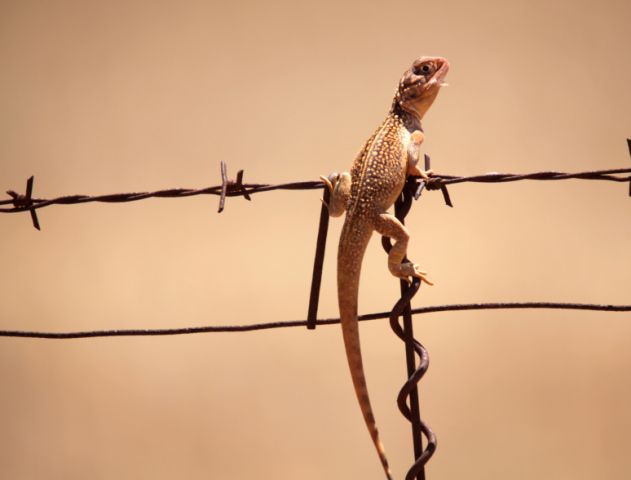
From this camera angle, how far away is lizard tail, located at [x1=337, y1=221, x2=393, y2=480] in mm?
2133

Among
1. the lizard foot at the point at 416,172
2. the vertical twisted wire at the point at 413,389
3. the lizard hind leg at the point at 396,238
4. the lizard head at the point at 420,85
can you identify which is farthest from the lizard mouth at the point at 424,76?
the vertical twisted wire at the point at 413,389

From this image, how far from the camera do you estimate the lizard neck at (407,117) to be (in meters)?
2.65

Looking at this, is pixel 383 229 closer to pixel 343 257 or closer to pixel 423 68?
pixel 343 257

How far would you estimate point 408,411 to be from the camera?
84.0 inches

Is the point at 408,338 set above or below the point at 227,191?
below

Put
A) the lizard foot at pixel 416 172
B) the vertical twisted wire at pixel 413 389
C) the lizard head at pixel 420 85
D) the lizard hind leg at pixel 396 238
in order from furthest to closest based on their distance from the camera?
the lizard head at pixel 420 85 < the lizard foot at pixel 416 172 < the lizard hind leg at pixel 396 238 < the vertical twisted wire at pixel 413 389

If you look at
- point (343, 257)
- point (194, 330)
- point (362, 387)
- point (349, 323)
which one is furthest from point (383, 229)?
point (194, 330)

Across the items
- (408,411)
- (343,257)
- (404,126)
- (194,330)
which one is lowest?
(408,411)

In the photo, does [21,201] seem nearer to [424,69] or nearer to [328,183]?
[328,183]

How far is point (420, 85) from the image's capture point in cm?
274

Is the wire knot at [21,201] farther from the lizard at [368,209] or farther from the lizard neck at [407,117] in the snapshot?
the lizard neck at [407,117]

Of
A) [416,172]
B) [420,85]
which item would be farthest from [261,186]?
[420,85]

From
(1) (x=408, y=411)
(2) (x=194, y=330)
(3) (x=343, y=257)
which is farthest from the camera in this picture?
(2) (x=194, y=330)

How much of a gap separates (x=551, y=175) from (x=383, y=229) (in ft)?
1.73
